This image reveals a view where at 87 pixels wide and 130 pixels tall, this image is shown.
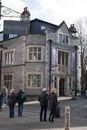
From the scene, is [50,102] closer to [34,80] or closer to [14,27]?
[14,27]

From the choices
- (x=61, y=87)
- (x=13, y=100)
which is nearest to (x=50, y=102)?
(x=13, y=100)

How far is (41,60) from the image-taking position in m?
43.1

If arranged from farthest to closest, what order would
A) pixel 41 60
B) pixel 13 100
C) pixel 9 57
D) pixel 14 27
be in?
pixel 9 57, pixel 41 60, pixel 14 27, pixel 13 100

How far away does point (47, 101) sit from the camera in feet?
60.6

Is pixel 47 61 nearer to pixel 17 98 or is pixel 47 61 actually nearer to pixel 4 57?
pixel 4 57

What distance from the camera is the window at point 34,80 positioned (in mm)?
43031

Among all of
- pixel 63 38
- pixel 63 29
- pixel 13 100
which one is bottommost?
pixel 13 100

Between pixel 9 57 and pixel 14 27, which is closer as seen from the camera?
pixel 14 27

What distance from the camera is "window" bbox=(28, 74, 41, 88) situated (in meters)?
43.0

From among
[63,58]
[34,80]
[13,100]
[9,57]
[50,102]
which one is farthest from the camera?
[9,57]

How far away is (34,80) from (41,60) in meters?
2.56

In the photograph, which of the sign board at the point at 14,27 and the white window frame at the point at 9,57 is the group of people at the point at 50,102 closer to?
the sign board at the point at 14,27

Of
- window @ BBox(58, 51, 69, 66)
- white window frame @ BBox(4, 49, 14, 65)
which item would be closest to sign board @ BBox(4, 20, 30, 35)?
white window frame @ BBox(4, 49, 14, 65)

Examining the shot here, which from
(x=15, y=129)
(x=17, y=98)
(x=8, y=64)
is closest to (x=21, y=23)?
(x=17, y=98)
